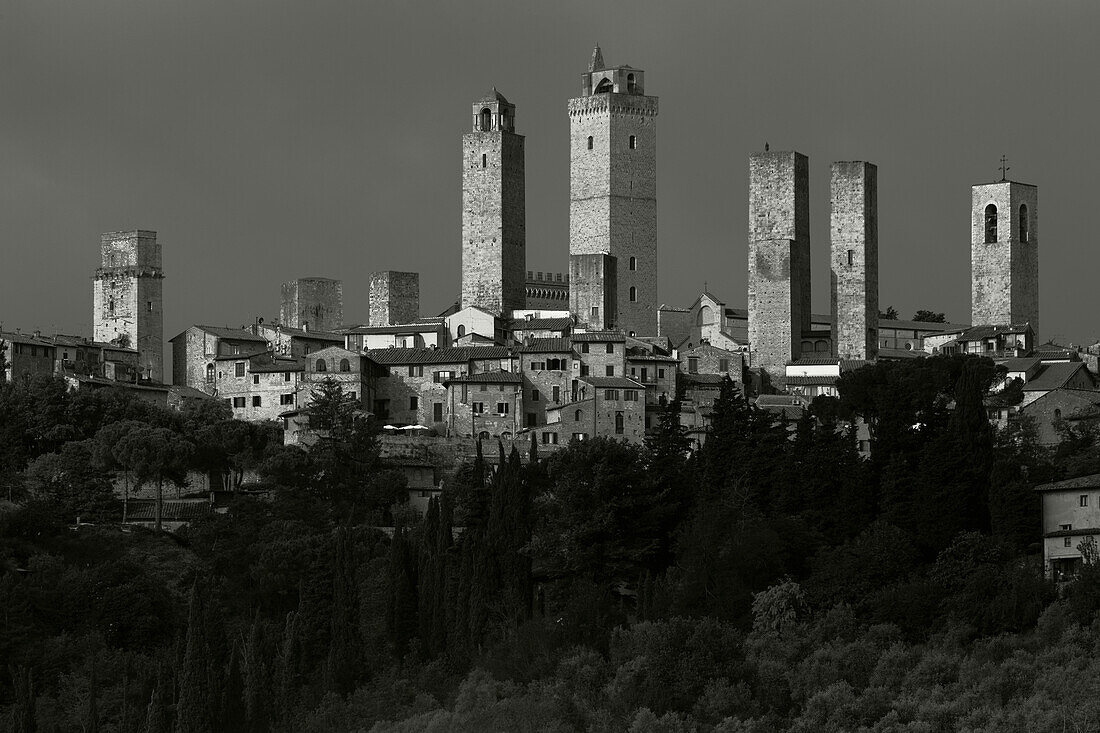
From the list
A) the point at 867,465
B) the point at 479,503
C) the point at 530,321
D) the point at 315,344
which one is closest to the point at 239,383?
the point at 315,344

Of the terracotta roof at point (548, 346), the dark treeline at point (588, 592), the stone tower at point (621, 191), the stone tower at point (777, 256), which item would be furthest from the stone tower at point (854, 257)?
the dark treeline at point (588, 592)

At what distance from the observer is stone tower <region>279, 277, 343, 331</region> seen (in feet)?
259

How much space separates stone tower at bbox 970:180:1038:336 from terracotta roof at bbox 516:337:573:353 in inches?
630

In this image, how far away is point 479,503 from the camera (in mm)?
54875

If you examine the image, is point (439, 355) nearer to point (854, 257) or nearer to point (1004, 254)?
point (854, 257)

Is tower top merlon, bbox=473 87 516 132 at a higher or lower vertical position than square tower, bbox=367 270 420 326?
higher

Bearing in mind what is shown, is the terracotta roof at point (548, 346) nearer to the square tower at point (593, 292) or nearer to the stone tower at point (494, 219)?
the square tower at point (593, 292)

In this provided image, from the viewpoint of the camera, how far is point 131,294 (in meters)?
78.5

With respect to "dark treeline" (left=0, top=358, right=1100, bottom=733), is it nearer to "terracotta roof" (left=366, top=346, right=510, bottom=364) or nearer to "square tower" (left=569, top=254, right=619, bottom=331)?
"terracotta roof" (left=366, top=346, right=510, bottom=364)

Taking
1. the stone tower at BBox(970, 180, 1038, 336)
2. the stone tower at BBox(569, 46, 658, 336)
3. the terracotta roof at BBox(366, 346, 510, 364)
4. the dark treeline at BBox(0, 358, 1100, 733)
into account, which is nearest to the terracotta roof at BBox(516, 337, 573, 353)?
the terracotta roof at BBox(366, 346, 510, 364)

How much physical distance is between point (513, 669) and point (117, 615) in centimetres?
984

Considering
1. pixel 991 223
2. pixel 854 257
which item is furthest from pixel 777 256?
pixel 991 223

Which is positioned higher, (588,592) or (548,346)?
(548,346)

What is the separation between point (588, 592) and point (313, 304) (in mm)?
30658
